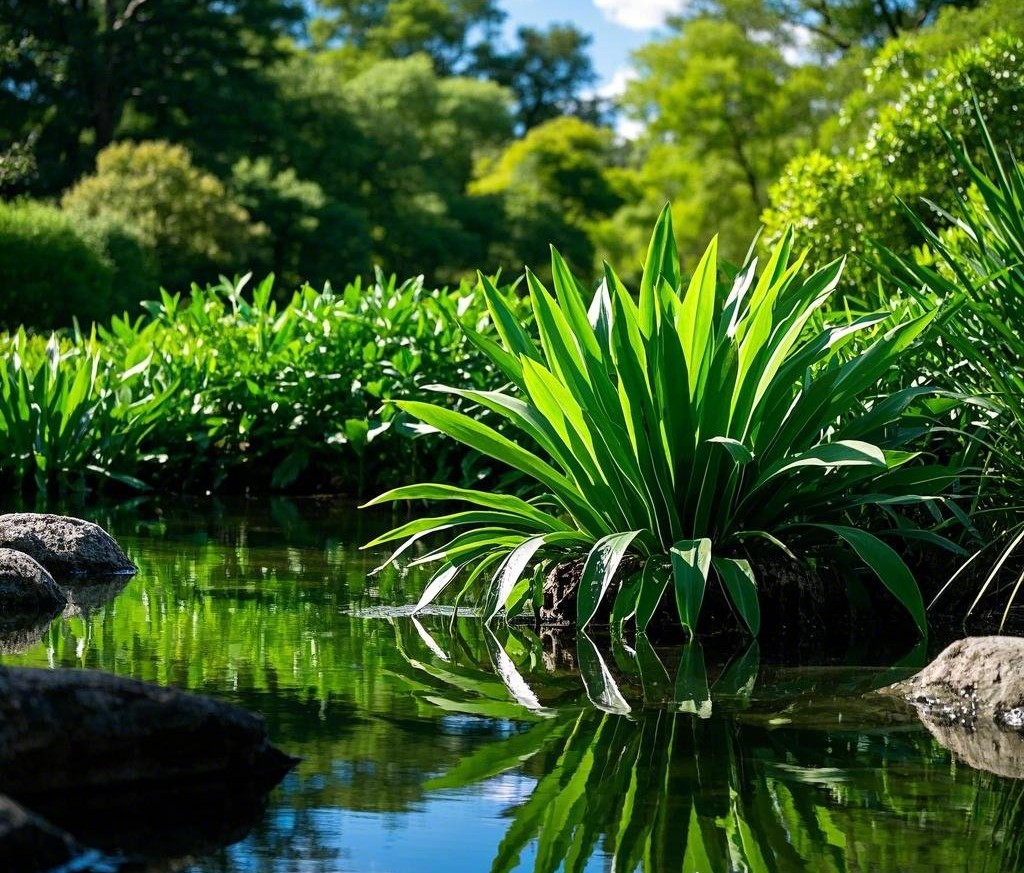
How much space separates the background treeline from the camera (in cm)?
2722

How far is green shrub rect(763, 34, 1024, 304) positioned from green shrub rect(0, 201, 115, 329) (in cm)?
1050

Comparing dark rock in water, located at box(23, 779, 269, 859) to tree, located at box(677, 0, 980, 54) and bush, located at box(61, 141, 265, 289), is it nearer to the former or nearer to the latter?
bush, located at box(61, 141, 265, 289)

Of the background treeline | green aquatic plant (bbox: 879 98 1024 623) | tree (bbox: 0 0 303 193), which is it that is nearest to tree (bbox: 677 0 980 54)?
the background treeline

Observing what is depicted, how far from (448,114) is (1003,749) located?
66161 mm

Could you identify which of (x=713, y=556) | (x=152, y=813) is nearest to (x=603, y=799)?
(x=152, y=813)

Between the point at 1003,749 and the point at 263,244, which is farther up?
the point at 263,244

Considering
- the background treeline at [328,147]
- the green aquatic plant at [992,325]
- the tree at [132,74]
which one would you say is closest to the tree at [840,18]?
the background treeline at [328,147]

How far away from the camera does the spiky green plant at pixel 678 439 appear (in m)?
4.48

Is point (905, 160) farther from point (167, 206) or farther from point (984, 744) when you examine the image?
point (167, 206)

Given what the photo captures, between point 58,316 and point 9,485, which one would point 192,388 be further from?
point 58,316

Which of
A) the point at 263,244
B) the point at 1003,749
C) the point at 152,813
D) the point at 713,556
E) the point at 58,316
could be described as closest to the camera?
the point at 152,813

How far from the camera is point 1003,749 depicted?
130 inches

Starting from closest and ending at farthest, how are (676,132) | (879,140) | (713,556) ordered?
(713,556), (879,140), (676,132)

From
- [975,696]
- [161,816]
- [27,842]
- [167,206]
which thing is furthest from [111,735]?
[167,206]
